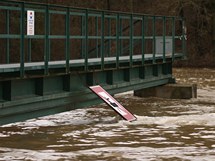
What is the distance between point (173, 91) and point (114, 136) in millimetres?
12535

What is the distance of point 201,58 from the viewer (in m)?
56.8

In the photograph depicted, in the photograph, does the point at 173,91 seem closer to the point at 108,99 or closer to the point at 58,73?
the point at 108,99

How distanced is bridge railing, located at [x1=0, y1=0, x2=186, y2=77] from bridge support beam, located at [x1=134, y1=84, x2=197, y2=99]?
4.68 ft

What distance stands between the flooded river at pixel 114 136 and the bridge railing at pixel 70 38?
71.0 inches

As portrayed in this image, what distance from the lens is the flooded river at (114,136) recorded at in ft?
46.3

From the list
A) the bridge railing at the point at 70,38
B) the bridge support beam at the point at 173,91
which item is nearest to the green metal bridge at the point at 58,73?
the bridge railing at the point at 70,38

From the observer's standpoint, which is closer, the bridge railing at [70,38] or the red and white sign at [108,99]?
the bridge railing at [70,38]

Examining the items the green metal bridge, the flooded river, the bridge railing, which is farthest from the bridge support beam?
the flooded river

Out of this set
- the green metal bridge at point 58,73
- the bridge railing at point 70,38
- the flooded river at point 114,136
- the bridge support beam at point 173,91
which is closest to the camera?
the flooded river at point 114,136

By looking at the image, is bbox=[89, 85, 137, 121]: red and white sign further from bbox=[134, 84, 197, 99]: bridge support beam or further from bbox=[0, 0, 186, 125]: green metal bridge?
bbox=[134, 84, 197, 99]: bridge support beam

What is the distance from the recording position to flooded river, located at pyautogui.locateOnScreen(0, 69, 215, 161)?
14117mm

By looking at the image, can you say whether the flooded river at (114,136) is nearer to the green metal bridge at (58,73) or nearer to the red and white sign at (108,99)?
the red and white sign at (108,99)

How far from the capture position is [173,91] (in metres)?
29.1

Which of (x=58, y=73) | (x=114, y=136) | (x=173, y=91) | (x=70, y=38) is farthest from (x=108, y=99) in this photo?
(x=173, y=91)
